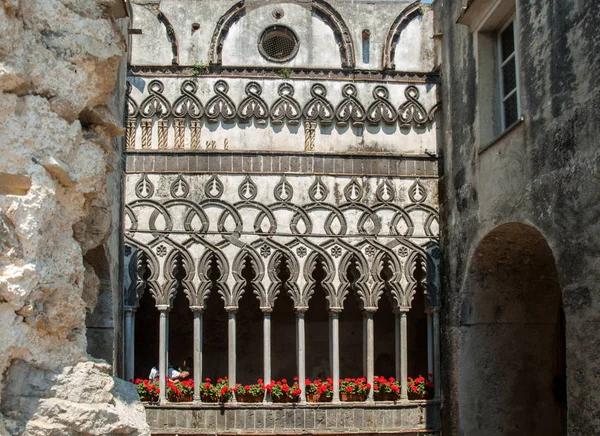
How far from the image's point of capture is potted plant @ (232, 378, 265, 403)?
44.6 feet

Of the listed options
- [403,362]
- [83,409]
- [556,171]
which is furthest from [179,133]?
[83,409]

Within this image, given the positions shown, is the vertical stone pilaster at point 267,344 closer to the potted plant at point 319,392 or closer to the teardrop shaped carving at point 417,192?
the potted plant at point 319,392

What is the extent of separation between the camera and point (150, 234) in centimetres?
1386

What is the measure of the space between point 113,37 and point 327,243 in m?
8.11

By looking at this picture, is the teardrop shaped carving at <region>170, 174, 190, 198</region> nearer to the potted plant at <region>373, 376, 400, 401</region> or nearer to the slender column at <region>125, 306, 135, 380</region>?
the slender column at <region>125, 306, 135, 380</region>

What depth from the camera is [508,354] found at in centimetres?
1267

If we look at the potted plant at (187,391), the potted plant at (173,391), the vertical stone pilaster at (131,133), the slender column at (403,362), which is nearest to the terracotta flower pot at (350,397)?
the slender column at (403,362)

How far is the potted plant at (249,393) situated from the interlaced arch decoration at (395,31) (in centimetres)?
615

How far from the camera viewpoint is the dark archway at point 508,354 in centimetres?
1262

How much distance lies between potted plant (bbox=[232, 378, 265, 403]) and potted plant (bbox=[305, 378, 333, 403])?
82 centimetres

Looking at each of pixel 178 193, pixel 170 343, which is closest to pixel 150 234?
pixel 178 193

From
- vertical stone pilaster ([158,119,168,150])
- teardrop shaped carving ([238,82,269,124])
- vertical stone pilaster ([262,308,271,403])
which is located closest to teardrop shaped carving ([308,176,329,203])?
teardrop shaped carving ([238,82,269,124])

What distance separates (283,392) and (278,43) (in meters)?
6.30

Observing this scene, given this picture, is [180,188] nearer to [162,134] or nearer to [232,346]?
[162,134]
